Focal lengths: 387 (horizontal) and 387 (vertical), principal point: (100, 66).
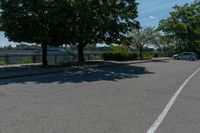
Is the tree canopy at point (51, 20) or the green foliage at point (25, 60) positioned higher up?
the tree canopy at point (51, 20)

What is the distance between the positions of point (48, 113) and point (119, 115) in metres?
1.71

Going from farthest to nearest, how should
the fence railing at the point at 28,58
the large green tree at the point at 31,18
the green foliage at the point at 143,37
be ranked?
the green foliage at the point at 143,37 < the fence railing at the point at 28,58 < the large green tree at the point at 31,18

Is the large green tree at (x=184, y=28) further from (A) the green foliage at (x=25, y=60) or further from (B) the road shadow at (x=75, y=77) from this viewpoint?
(B) the road shadow at (x=75, y=77)

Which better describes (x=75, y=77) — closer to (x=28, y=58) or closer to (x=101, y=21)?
(x=101, y=21)

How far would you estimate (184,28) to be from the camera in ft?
256

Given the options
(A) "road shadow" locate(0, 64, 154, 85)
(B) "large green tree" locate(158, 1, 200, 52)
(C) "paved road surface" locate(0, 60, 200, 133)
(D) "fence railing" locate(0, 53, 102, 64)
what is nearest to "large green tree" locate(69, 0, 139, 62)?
(D) "fence railing" locate(0, 53, 102, 64)

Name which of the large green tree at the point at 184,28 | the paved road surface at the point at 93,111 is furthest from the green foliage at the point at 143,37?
the paved road surface at the point at 93,111

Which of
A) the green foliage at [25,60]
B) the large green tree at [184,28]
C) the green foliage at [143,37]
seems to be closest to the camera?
the green foliage at [25,60]

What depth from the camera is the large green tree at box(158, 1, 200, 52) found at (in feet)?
260

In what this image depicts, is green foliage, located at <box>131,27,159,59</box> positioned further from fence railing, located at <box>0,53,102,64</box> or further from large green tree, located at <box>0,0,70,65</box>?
large green tree, located at <box>0,0,70,65</box>

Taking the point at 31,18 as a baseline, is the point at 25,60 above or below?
below

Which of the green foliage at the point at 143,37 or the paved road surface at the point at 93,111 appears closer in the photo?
the paved road surface at the point at 93,111

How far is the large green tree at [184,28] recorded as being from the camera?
7925 centimetres

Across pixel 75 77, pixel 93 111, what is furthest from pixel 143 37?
pixel 93 111
